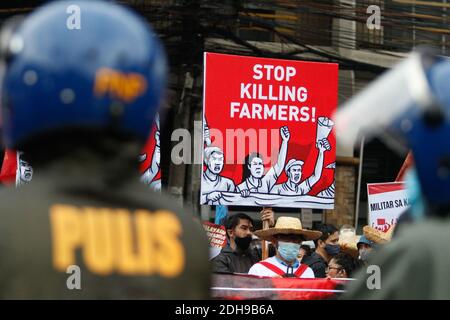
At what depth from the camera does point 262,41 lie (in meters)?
17.1

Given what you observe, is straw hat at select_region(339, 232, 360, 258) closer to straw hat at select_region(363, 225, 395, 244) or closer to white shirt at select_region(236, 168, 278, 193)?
straw hat at select_region(363, 225, 395, 244)

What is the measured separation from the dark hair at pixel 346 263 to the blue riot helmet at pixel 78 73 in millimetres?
6928

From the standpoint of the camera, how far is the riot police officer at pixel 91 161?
6.84 ft

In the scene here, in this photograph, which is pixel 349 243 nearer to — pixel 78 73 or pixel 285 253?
pixel 285 253

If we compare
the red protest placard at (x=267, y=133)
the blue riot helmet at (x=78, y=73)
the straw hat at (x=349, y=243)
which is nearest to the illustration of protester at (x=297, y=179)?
the red protest placard at (x=267, y=133)

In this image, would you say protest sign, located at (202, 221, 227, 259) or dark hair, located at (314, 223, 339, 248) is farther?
dark hair, located at (314, 223, 339, 248)

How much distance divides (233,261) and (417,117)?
6.25 meters

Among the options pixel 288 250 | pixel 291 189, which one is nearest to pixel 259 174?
pixel 291 189

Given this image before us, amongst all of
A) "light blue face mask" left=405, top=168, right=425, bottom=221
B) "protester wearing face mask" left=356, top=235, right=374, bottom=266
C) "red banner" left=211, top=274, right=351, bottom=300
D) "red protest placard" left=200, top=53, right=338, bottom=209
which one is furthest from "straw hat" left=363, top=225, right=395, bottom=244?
"light blue face mask" left=405, top=168, right=425, bottom=221

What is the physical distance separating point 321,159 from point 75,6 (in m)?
8.63

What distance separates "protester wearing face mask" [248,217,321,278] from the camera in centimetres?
808

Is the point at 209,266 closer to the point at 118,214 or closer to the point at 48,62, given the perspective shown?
the point at 118,214

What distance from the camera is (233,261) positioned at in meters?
8.65

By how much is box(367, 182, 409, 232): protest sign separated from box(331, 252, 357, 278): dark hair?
1.78 m
